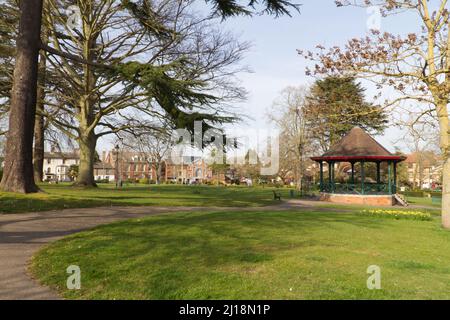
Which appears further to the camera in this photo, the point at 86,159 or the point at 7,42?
the point at 86,159

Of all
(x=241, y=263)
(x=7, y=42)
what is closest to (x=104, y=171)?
(x=7, y=42)

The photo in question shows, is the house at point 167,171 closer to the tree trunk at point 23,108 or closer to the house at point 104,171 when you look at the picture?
the house at point 104,171

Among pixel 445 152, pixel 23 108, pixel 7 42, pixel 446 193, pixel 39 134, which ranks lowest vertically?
pixel 446 193

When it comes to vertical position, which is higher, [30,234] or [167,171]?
[167,171]

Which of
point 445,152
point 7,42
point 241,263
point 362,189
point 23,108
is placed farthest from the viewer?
point 362,189

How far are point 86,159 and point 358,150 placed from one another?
849 inches

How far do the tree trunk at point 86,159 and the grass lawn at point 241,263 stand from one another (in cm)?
1831

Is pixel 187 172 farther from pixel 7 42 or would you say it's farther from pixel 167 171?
pixel 7 42

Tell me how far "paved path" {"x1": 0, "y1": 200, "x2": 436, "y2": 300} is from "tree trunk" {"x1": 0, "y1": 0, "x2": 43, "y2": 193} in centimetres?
298

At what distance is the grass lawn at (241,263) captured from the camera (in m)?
4.73

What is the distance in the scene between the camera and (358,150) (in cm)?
Result: 2861
